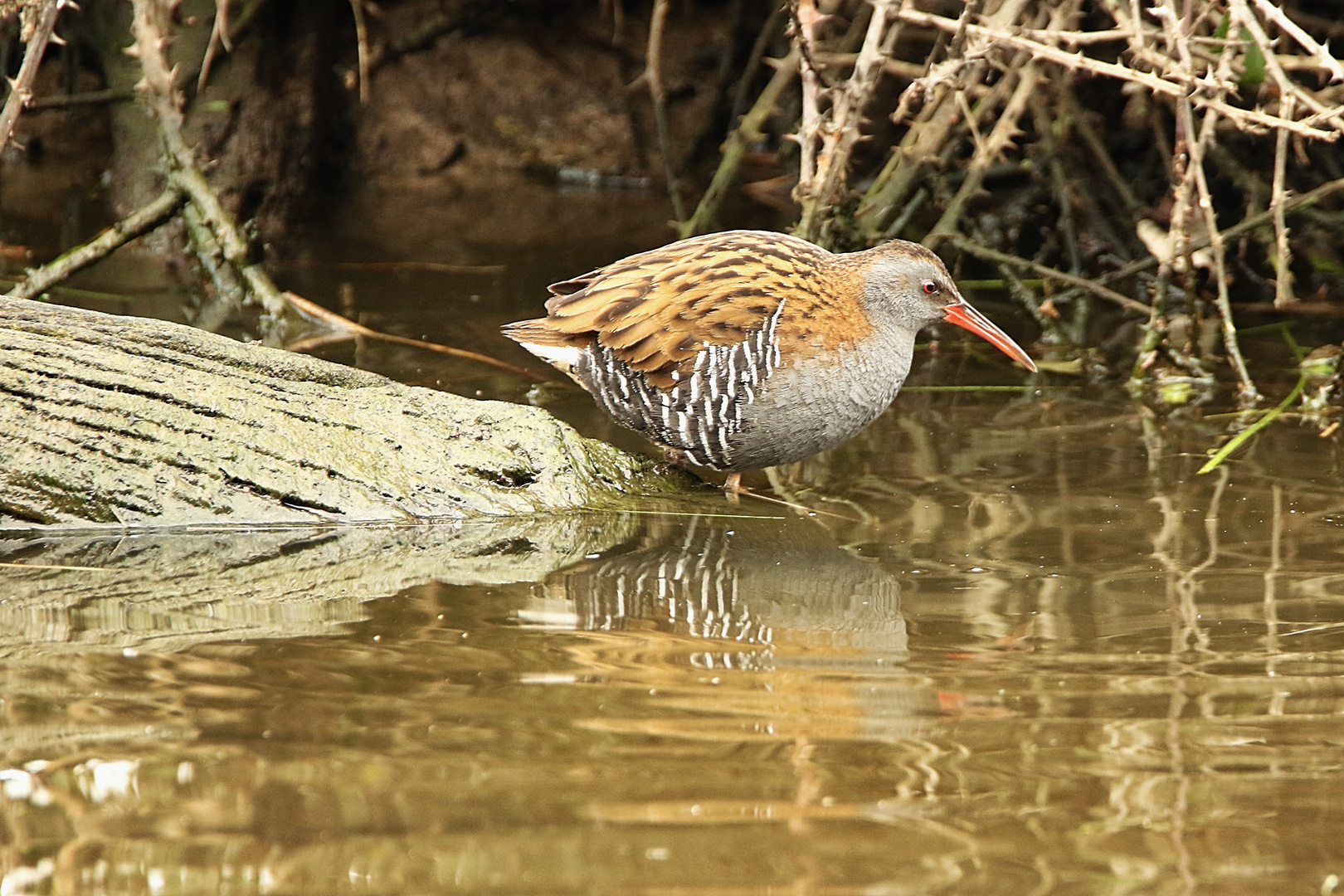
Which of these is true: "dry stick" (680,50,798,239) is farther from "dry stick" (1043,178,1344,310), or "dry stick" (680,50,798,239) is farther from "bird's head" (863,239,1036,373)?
"bird's head" (863,239,1036,373)

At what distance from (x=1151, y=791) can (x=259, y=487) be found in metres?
2.27

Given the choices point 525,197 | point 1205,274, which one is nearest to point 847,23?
point 525,197

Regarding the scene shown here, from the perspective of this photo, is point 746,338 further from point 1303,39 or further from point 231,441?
point 1303,39

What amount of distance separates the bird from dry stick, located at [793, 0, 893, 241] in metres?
0.66

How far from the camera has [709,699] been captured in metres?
2.66

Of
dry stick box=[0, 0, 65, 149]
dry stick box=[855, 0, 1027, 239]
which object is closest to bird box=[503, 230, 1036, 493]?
dry stick box=[855, 0, 1027, 239]

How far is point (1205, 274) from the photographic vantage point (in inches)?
227

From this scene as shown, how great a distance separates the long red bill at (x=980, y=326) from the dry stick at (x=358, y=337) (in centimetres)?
149

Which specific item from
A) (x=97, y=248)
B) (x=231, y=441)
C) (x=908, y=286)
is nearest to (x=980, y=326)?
(x=908, y=286)

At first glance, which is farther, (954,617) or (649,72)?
(649,72)

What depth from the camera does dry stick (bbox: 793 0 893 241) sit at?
4609 millimetres

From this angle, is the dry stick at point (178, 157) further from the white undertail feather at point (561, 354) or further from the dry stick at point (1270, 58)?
the dry stick at point (1270, 58)

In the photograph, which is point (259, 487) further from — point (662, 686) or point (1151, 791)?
point (1151, 791)

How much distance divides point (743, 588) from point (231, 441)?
4.38 ft
